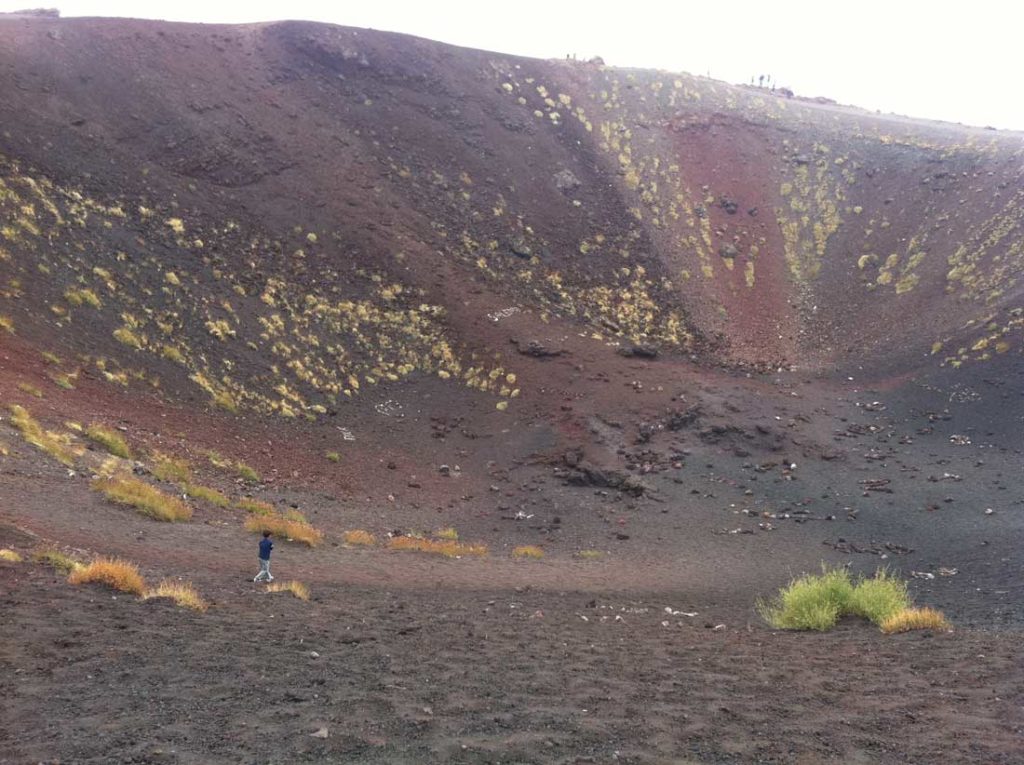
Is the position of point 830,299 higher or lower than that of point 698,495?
higher

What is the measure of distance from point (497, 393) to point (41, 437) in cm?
1629

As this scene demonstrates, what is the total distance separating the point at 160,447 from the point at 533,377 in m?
14.5

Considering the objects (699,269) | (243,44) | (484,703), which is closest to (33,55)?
(243,44)

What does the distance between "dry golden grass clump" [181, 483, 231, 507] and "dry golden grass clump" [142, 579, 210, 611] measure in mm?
7615

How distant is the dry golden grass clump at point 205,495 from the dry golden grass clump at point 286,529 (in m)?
0.91

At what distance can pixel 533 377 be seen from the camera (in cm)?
3020

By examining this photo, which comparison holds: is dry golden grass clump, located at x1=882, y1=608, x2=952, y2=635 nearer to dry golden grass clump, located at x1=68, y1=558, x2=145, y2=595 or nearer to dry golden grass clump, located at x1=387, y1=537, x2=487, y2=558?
dry golden grass clump, located at x1=387, y1=537, x2=487, y2=558

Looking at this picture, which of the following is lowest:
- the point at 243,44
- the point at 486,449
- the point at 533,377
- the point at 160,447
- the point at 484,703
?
the point at 484,703

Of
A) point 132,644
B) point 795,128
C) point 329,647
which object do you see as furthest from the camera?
point 795,128

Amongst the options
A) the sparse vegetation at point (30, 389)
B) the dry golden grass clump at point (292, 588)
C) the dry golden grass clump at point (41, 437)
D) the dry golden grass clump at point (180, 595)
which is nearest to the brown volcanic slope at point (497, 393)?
the sparse vegetation at point (30, 389)

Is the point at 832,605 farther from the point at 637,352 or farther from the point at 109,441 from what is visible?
the point at 637,352

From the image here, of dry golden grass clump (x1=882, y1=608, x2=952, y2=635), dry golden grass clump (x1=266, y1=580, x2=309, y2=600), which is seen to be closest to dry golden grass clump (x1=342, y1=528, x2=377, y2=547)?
dry golden grass clump (x1=266, y1=580, x2=309, y2=600)

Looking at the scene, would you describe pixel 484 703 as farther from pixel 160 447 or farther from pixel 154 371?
pixel 154 371

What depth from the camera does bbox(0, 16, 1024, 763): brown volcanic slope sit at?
23.1ft
